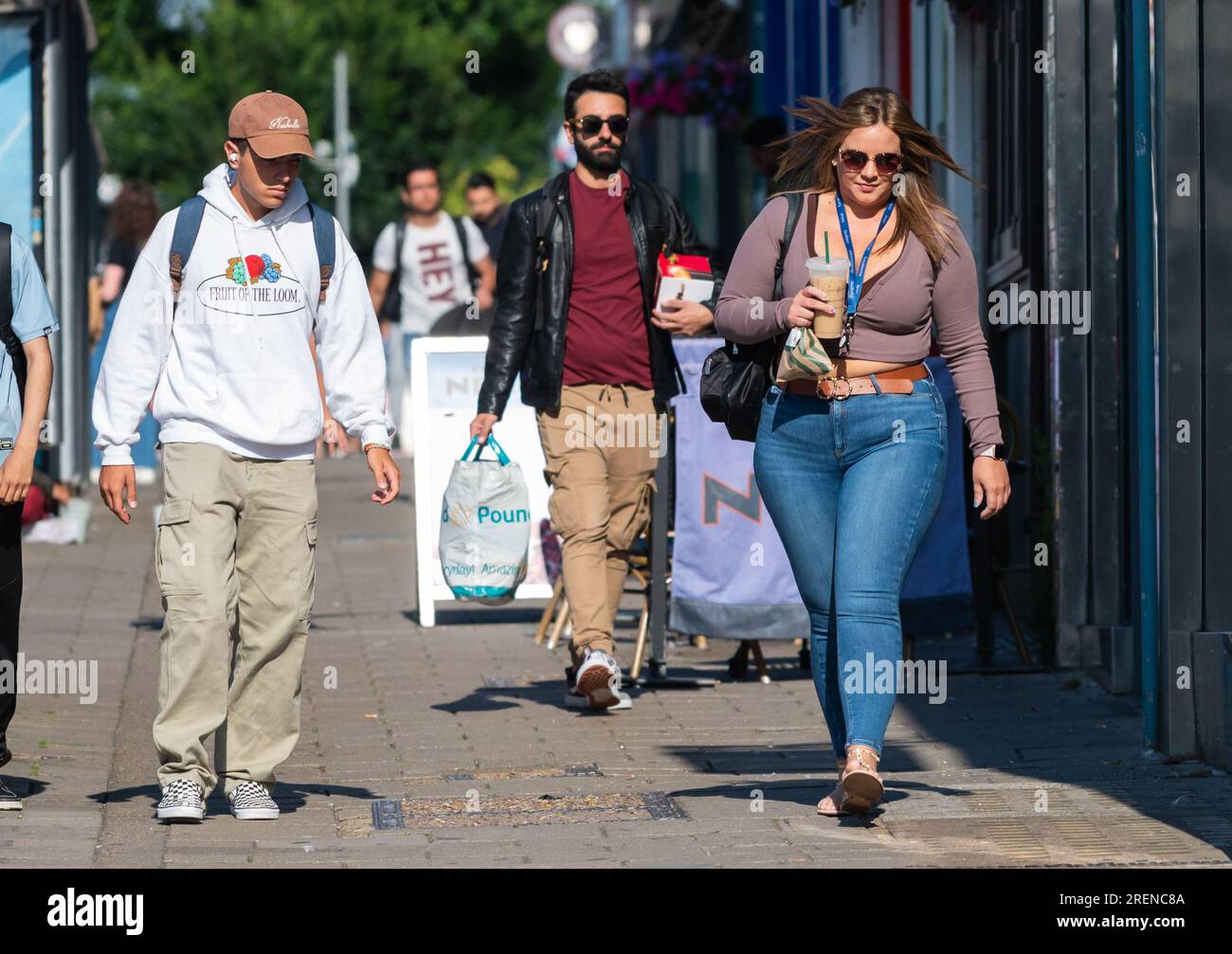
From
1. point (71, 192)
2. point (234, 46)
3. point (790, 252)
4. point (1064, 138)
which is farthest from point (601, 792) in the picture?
point (234, 46)

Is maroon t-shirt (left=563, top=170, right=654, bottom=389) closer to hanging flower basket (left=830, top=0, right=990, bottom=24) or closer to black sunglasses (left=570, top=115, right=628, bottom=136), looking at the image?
black sunglasses (left=570, top=115, right=628, bottom=136)

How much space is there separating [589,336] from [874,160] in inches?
96.3

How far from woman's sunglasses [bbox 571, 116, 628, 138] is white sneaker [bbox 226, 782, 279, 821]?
292cm

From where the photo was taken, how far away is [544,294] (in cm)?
824

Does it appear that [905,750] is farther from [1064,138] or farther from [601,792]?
[1064,138]

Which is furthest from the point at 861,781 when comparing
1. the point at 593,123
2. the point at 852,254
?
the point at 593,123

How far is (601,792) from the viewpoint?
21.3ft

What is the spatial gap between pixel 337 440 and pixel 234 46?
43780mm

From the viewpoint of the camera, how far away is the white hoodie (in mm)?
6059

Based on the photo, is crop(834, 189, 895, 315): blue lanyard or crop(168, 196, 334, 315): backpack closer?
crop(834, 189, 895, 315): blue lanyard

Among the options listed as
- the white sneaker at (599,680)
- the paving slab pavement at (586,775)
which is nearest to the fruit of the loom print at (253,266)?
the paving slab pavement at (586,775)

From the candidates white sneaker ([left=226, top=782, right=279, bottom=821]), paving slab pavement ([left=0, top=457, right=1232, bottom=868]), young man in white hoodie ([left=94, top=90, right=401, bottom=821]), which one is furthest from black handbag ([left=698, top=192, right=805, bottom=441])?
white sneaker ([left=226, top=782, right=279, bottom=821])

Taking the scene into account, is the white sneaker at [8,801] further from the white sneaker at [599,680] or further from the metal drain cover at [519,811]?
the white sneaker at [599,680]
